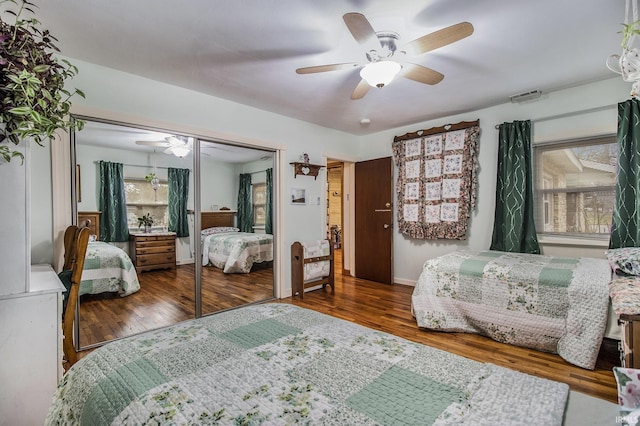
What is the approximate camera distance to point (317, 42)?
231cm

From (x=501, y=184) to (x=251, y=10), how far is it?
3.34 meters

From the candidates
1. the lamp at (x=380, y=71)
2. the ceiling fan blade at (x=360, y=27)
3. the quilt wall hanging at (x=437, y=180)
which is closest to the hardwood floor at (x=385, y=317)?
the quilt wall hanging at (x=437, y=180)

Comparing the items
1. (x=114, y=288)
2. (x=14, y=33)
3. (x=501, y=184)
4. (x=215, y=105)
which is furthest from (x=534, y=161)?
(x=114, y=288)

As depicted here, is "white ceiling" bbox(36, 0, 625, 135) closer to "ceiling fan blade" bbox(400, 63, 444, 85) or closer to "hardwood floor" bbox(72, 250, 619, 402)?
"ceiling fan blade" bbox(400, 63, 444, 85)

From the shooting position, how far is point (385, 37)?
220cm

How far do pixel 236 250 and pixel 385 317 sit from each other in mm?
1986

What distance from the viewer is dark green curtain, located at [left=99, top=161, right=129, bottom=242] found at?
2.79 metres

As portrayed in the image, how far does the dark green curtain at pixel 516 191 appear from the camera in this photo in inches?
138

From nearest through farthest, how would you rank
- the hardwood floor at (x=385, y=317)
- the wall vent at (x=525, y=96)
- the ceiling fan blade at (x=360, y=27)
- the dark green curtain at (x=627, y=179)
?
the ceiling fan blade at (x=360, y=27) → the hardwood floor at (x=385, y=317) → the dark green curtain at (x=627, y=179) → the wall vent at (x=525, y=96)

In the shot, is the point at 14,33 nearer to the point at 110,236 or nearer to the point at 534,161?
the point at 110,236

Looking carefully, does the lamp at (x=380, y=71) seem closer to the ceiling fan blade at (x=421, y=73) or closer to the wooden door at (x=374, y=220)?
the ceiling fan blade at (x=421, y=73)

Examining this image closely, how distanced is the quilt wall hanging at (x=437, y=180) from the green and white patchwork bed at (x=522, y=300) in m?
1.01

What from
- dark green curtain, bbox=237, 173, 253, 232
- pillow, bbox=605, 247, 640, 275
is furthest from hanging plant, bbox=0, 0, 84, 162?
pillow, bbox=605, 247, 640, 275

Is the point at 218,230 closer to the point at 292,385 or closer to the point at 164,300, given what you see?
the point at 164,300
